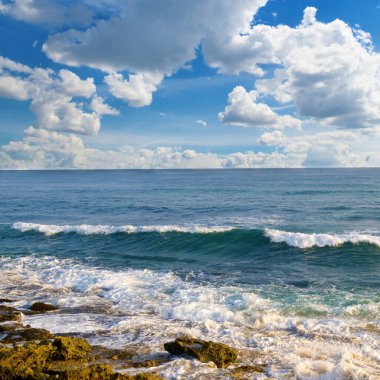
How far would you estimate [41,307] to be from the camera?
49.0 feet

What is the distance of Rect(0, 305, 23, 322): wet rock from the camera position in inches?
533

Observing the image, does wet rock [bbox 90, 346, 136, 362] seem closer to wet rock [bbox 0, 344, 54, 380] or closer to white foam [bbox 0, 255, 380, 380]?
white foam [bbox 0, 255, 380, 380]

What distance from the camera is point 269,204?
48906 mm

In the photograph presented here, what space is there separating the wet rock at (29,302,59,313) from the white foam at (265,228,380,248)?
1721cm

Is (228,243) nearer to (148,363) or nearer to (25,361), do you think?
(148,363)

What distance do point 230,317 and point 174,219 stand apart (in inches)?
1013

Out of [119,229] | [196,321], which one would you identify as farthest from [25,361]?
[119,229]

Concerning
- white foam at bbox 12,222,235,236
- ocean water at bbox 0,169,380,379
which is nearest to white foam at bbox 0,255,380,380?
ocean water at bbox 0,169,380,379

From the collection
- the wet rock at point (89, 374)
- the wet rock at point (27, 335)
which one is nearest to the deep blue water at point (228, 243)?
the wet rock at point (27, 335)

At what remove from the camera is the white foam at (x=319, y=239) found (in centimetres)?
2617

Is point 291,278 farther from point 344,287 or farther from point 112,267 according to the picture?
point 112,267

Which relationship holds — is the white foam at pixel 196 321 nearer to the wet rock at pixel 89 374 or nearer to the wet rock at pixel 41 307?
the wet rock at pixel 41 307

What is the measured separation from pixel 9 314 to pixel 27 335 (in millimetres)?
2634

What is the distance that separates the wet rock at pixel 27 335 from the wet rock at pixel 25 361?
1.74 m
